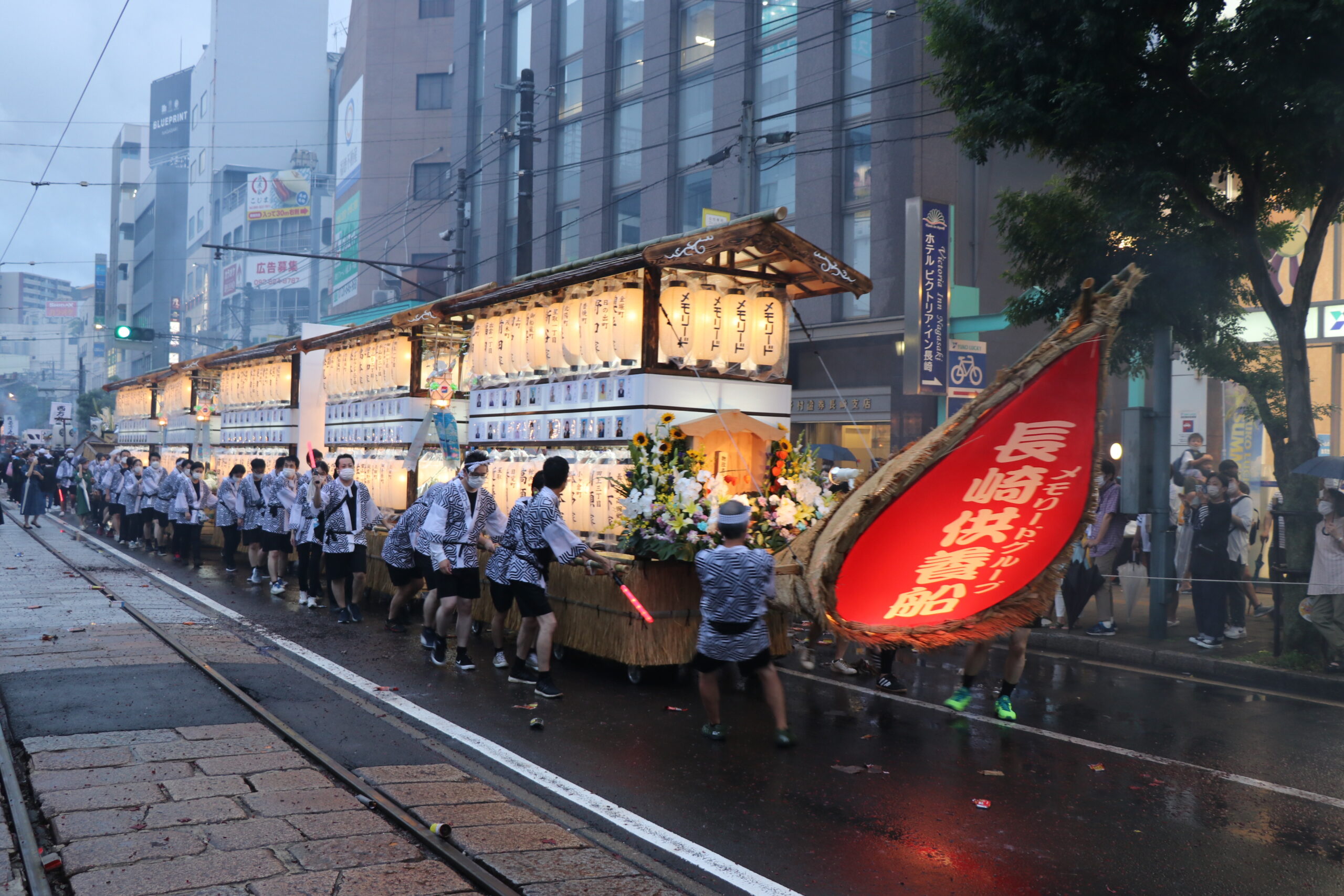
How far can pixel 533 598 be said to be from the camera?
28.6 feet

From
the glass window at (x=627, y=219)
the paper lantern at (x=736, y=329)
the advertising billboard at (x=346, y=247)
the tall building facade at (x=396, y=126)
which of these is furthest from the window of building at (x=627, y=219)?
the advertising billboard at (x=346, y=247)

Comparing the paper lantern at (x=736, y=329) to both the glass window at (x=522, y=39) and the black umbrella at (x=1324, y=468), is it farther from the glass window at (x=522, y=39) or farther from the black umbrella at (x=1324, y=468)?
the glass window at (x=522, y=39)

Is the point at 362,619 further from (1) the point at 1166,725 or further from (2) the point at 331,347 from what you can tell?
(1) the point at 1166,725

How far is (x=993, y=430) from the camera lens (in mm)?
5879

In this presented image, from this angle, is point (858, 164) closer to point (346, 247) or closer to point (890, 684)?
point (890, 684)

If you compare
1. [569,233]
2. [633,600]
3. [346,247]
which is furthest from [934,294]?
[346,247]

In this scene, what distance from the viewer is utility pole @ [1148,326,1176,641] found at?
11.7 metres

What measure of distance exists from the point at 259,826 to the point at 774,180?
23.1 metres

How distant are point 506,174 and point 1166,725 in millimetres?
33252

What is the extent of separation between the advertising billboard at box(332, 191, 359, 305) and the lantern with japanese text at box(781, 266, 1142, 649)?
51.3 m

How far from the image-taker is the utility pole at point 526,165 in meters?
19.7

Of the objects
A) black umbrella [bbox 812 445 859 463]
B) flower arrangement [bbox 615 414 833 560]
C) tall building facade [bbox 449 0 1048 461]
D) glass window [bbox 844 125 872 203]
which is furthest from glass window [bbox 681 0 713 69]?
flower arrangement [bbox 615 414 833 560]

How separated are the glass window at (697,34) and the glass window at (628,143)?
2158 mm

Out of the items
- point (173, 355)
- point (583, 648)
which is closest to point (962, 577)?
point (583, 648)
